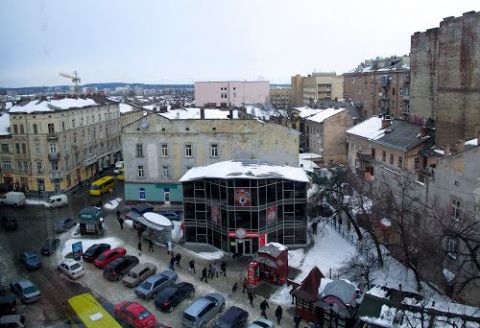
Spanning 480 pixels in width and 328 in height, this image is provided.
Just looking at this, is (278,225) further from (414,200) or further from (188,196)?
(414,200)

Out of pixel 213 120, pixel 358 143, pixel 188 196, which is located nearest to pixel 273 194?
pixel 188 196

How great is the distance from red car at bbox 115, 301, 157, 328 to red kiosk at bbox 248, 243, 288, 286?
6.64m

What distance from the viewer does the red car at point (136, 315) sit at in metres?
22.3

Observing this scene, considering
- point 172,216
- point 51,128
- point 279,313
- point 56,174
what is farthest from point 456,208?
point 51,128

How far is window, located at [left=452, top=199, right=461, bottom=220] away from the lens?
2450 centimetres

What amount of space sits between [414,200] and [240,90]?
9906 cm

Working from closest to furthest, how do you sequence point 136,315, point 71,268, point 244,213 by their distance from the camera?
point 136,315, point 71,268, point 244,213

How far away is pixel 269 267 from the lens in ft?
88.7

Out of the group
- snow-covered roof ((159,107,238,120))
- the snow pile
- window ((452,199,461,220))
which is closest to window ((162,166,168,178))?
the snow pile

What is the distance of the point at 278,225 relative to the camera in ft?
105

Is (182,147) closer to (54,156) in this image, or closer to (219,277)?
(54,156)

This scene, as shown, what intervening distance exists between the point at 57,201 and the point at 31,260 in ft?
47.6

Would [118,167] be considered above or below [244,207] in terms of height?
below

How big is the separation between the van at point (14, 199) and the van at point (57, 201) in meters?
2.28
